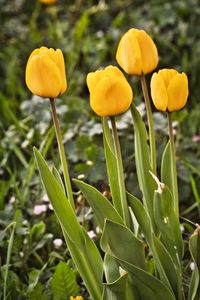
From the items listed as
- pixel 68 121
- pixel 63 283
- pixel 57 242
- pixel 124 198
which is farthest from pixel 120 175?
pixel 68 121

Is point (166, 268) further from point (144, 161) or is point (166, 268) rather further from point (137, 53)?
point (137, 53)

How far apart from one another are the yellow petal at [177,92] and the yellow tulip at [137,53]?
0.24ft

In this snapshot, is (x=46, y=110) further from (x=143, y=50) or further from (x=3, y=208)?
(x=143, y=50)

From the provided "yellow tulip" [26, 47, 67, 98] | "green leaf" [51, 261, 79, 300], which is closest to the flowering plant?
"yellow tulip" [26, 47, 67, 98]

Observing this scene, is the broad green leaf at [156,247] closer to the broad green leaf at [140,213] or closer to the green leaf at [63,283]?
the broad green leaf at [140,213]

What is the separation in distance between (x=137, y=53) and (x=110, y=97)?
127 mm

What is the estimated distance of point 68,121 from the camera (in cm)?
206

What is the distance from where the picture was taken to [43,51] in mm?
1079

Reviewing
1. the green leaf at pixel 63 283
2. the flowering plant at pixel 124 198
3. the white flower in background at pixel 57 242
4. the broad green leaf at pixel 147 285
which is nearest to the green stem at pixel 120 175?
the flowering plant at pixel 124 198

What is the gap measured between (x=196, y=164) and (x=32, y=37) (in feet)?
3.50

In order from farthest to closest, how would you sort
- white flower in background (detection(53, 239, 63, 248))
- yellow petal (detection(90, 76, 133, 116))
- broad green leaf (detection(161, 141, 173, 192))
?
white flower in background (detection(53, 239, 63, 248)) → broad green leaf (detection(161, 141, 173, 192)) → yellow petal (detection(90, 76, 133, 116))

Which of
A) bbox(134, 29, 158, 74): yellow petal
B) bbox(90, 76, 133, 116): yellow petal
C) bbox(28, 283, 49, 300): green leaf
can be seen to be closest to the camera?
bbox(90, 76, 133, 116): yellow petal

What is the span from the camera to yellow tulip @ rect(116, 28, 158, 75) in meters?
1.13

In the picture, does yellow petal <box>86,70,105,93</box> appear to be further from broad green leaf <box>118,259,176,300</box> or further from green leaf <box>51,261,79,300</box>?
green leaf <box>51,261,79,300</box>
